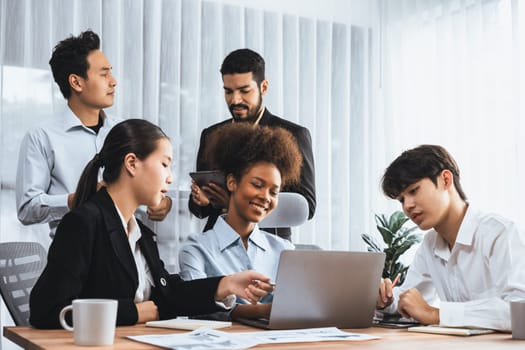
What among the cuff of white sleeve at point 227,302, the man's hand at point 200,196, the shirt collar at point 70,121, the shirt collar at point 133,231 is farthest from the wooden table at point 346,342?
the shirt collar at point 70,121

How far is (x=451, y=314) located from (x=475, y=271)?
331 millimetres

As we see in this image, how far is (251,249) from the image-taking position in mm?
2133

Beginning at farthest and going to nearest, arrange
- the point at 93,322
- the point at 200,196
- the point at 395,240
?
the point at 395,240, the point at 200,196, the point at 93,322

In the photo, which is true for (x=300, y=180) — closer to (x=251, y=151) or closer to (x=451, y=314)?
(x=251, y=151)

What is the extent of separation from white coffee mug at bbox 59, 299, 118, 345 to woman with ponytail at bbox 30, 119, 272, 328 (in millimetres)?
→ 234

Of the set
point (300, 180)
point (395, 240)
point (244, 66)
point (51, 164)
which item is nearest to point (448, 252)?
point (300, 180)

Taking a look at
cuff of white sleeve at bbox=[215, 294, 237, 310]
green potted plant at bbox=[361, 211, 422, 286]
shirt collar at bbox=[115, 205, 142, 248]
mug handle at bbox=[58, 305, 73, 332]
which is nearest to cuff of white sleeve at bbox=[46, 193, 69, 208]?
shirt collar at bbox=[115, 205, 142, 248]

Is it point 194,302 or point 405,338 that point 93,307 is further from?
point 405,338

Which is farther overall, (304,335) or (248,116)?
(248,116)

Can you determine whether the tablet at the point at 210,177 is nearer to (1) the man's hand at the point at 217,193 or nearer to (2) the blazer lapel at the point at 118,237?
(1) the man's hand at the point at 217,193

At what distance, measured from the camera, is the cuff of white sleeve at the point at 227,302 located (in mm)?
1766

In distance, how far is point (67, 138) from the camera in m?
2.98

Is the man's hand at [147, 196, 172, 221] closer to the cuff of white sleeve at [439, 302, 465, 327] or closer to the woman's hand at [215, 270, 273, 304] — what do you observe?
the woman's hand at [215, 270, 273, 304]

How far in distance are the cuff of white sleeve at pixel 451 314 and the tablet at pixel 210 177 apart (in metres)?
0.82
